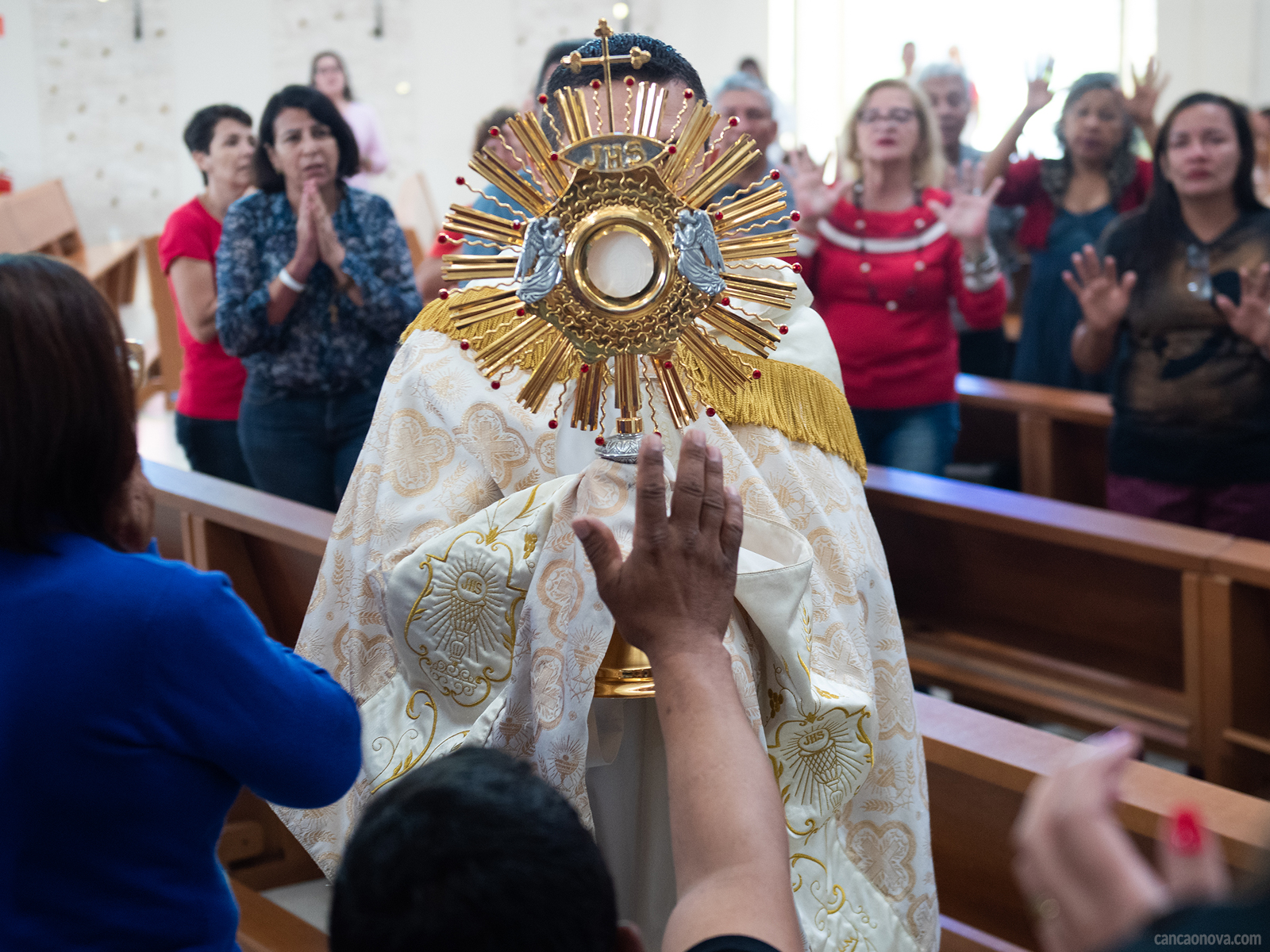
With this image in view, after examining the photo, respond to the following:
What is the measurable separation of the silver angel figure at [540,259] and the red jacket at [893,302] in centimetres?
213

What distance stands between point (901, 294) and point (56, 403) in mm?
2402

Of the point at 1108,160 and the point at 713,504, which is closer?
the point at 713,504

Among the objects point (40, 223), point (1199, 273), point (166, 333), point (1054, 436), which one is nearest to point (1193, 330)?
point (1199, 273)

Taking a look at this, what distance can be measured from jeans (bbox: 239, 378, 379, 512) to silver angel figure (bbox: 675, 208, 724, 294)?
1.82m

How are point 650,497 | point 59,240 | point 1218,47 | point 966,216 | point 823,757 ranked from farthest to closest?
1. point 1218,47
2. point 59,240
3. point 966,216
4. point 823,757
5. point 650,497

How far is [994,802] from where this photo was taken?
1.57 m

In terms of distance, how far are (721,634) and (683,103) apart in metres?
0.57

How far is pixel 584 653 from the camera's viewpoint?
111 centimetres

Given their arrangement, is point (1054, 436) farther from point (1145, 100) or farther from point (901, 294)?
point (1145, 100)

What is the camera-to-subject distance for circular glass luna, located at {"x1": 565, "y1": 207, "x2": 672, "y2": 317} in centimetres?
104

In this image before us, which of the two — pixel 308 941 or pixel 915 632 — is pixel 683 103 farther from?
pixel 915 632

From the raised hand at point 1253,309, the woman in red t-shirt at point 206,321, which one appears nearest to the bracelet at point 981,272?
the raised hand at point 1253,309

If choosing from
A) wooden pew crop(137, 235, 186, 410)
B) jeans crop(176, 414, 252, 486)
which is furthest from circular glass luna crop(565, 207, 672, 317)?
wooden pew crop(137, 235, 186, 410)

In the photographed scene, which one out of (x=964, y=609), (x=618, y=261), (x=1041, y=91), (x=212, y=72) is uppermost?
(x=212, y=72)
